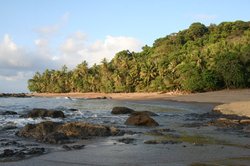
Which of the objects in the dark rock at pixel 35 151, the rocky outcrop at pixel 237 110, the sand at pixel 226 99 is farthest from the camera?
the sand at pixel 226 99

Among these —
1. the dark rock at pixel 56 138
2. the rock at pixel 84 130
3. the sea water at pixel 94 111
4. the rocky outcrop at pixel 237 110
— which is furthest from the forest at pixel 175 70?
the dark rock at pixel 56 138

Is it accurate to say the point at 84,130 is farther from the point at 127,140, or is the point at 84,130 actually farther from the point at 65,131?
the point at 127,140

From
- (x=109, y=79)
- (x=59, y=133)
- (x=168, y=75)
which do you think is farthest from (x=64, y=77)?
(x=59, y=133)

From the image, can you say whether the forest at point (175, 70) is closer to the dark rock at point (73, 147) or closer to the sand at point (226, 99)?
the sand at point (226, 99)

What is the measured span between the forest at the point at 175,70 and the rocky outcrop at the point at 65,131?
64.1 meters

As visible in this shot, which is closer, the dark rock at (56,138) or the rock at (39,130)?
the dark rock at (56,138)

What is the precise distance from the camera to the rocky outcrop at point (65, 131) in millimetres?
16023

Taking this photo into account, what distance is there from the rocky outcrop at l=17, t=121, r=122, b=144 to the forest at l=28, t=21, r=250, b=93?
2523 inches

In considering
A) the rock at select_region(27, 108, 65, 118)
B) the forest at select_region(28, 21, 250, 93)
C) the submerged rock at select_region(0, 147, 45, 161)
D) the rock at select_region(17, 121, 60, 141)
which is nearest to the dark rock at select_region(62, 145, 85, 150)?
the submerged rock at select_region(0, 147, 45, 161)

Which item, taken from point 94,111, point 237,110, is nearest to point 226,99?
point 237,110

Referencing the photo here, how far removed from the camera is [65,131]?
16.7m

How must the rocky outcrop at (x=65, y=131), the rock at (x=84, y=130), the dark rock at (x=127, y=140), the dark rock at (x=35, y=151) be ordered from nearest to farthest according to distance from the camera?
the dark rock at (x=35, y=151) < the dark rock at (x=127, y=140) < the rocky outcrop at (x=65, y=131) < the rock at (x=84, y=130)

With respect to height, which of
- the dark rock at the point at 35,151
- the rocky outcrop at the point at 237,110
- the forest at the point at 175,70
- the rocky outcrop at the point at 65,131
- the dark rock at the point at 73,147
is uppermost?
the forest at the point at 175,70

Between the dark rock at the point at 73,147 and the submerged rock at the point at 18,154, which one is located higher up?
the submerged rock at the point at 18,154
